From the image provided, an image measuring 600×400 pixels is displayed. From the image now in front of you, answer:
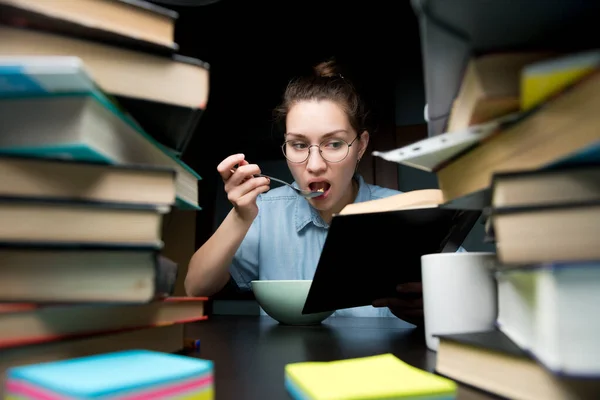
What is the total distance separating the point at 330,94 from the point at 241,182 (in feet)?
1.46

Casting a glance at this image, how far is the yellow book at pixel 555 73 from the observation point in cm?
25

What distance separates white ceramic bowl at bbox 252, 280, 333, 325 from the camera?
2.34ft

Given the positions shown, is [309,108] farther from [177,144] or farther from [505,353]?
[505,353]

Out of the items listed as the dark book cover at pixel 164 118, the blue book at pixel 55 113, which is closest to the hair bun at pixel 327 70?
the dark book cover at pixel 164 118

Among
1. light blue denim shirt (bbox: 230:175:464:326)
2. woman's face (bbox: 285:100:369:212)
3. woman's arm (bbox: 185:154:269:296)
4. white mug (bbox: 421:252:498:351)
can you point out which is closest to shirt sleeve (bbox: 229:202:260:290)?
light blue denim shirt (bbox: 230:175:464:326)

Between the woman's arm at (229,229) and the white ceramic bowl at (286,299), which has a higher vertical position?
the woman's arm at (229,229)

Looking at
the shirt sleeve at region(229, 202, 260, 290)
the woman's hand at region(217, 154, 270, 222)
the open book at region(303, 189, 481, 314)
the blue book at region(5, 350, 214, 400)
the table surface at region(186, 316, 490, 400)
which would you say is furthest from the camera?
the shirt sleeve at region(229, 202, 260, 290)

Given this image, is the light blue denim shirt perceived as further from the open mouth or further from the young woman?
the open mouth

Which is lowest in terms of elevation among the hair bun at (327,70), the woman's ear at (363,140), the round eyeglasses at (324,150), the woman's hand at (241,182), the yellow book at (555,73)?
the yellow book at (555,73)

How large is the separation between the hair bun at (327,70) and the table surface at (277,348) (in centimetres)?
88

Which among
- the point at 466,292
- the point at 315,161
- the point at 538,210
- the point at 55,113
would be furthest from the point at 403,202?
the point at 315,161

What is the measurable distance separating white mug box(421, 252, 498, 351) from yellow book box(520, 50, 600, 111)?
7.9 inches

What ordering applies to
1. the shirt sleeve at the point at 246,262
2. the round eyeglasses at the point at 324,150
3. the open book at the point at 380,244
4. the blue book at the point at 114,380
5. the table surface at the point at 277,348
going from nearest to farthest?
the blue book at the point at 114,380 < the table surface at the point at 277,348 < the open book at the point at 380,244 < the round eyeglasses at the point at 324,150 < the shirt sleeve at the point at 246,262

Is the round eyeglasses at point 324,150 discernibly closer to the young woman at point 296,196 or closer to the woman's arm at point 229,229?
the young woman at point 296,196
